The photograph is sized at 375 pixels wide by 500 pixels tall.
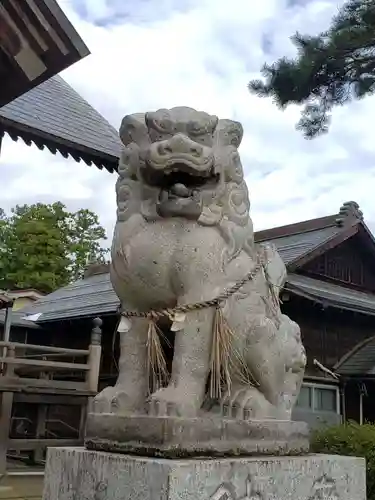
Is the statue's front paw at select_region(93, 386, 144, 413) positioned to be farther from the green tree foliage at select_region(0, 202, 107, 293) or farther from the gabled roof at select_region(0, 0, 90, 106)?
the green tree foliage at select_region(0, 202, 107, 293)

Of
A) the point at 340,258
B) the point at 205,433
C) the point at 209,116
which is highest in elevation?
the point at 340,258

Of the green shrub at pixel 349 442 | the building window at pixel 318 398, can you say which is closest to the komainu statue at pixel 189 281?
the green shrub at pixel 349 442

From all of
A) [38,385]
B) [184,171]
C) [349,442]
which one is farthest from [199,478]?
[38,385]

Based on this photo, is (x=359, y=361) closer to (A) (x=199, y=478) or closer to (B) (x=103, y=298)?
(B) (x=103, y=298)

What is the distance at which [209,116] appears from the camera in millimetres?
2203

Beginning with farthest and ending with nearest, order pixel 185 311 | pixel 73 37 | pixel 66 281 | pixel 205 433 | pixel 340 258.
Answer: pixel 66 281
pixel 340 258
pixel 73 37
pixel 185 311
pixel 205 433

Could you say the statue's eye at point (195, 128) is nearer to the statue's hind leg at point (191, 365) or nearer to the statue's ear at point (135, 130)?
the statue's ear at point (135, 130)

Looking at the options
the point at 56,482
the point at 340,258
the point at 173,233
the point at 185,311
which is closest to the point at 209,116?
the point at 173,233

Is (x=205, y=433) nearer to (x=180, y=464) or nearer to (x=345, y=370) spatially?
(x=180, y=464)

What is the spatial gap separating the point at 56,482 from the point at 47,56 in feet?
11.5

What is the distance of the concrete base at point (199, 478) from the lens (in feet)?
5.62

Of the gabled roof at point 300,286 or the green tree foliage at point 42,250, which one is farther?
the green tree foliage at point 42,250

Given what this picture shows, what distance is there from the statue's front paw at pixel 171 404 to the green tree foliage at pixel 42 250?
1912cm

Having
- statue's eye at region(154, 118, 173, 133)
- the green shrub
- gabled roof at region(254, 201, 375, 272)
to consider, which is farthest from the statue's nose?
gabled roof at region(254, 201, 375, 272)
